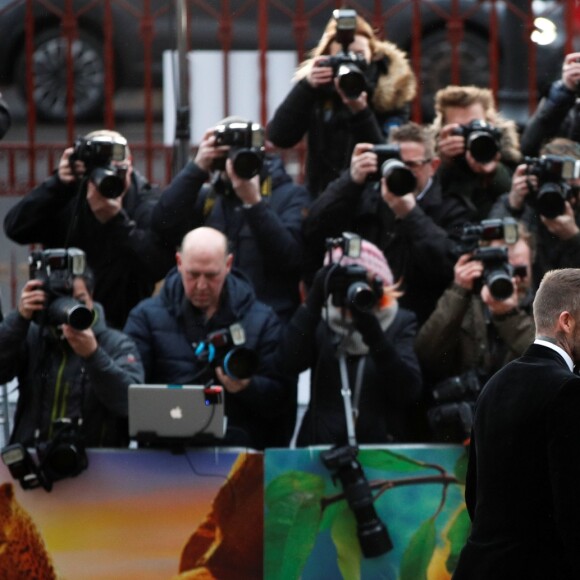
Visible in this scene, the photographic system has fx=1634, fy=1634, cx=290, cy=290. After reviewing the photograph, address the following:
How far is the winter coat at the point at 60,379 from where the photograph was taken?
6.80 m

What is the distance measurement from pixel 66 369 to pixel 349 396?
3.91 feet

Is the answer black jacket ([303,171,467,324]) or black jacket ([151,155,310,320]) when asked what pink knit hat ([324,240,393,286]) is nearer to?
black jacket ([303,171,467,324])

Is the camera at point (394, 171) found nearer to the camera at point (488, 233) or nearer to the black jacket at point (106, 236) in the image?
the camera at point (488, 233)

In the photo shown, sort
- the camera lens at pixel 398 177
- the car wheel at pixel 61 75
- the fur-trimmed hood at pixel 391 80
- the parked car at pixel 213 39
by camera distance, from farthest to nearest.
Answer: the car wheel at pixel 61 75 → the parked car at pixel 213 39 → the fur-trimmed hood at pixel 391 80 → the camera lens at pixel 398 177

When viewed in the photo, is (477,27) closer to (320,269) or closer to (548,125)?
(548,125)

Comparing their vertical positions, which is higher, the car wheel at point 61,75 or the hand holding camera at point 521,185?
the car wheel at point 61,75

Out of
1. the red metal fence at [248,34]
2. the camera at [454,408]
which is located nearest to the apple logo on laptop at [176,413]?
the camera at [454,408]

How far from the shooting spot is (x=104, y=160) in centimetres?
723

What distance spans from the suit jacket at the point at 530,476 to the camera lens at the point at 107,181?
9.19 feet

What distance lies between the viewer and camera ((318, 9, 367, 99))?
7.32m

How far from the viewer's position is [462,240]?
7027 mm

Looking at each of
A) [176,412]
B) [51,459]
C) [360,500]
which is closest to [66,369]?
[51,459]

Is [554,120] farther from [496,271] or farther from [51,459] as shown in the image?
[51,459]

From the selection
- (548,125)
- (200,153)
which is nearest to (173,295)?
(200,153)
